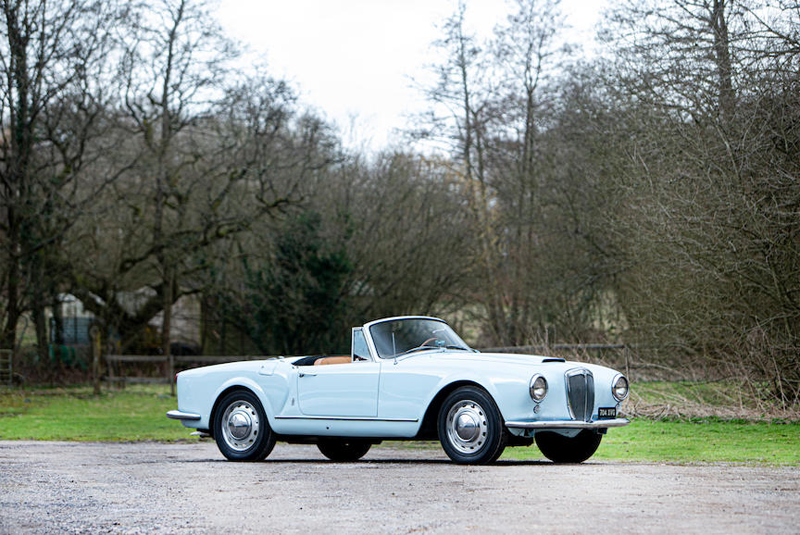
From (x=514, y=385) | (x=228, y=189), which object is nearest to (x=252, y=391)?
(x=514, y=385)

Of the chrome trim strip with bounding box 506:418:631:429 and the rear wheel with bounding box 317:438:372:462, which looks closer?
the chrome trim strip with bounding box 506:418:631:429

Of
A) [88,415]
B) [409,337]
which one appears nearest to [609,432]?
[409,337]

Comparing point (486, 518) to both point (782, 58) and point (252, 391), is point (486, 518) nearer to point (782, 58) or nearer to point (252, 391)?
point (252, 391)

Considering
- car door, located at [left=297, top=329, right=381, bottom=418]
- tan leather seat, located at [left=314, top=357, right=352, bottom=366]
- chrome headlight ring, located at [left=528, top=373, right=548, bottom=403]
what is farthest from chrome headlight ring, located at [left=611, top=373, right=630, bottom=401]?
tan leather seat, located at [left=314, top=357, right=352, bottom=366]

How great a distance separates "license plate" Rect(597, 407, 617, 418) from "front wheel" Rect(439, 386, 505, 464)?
1127 mm

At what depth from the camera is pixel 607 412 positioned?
35.4 ft

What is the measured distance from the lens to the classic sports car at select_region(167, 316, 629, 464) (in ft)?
33.7

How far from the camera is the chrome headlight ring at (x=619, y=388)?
35.7 feet

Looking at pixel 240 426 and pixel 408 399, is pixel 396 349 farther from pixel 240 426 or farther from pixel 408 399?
pixel 240 426

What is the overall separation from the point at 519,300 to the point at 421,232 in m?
4.70

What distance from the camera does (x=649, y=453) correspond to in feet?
43.2

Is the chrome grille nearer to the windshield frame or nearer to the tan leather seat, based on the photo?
the windshield frame

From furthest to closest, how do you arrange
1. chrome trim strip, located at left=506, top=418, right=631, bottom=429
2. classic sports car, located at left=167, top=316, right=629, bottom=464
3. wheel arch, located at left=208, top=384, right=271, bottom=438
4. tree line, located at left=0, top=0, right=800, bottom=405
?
1. tree line, located at left=0, top=0, right=800, bottom=405
2. wheel arch, located at left=208, top=384, right=271, bottom=438
3. classic sports car, located at left=167, top=316, right=629, bottom=464
4. chrome trim strip, located at left=506, top=418, right=631, bottom=429

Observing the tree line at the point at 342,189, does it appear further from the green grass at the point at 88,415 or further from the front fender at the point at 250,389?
the front fender at the point at 250,389
